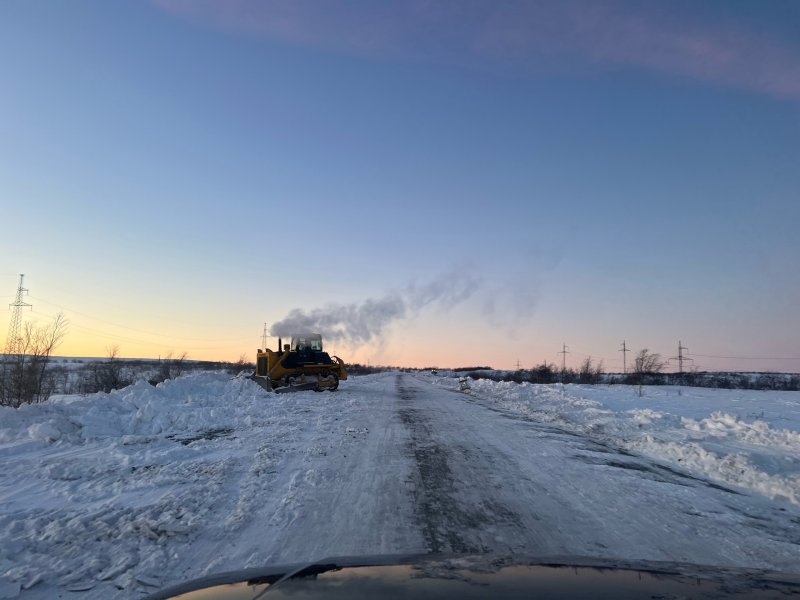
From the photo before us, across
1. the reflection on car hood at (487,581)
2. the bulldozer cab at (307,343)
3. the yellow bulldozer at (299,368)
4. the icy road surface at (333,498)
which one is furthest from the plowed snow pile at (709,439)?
the bulldozer cab at (307,343)

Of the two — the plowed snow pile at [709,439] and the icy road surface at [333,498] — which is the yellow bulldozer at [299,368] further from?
the icy road surface at [333,498]

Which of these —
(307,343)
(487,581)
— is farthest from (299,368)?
(487,581)

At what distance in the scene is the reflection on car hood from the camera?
237 cm

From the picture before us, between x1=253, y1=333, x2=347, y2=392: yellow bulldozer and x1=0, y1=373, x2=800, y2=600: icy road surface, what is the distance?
498 inches

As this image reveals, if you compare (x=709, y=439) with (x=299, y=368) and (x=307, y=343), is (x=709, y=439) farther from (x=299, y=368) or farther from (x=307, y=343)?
(x=307, y=343)

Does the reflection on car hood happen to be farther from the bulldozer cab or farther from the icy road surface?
the bulldozer cab

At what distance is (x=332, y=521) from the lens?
5.67 metres

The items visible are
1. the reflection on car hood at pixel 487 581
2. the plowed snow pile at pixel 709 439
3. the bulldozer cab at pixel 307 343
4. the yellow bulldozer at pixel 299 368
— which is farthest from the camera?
the bulldozer cab at pixel 307 343

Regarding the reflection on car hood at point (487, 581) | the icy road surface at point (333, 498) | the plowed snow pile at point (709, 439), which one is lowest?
the icy road surface at point (333, 498)

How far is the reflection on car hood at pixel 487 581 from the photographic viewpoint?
2.37 m

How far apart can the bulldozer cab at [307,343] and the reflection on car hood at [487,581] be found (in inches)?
995

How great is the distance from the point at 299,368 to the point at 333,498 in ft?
65.8

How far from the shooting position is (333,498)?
6.58 meters

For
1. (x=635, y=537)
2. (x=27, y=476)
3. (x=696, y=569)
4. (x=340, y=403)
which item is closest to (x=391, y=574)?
(x=696, y=569)
